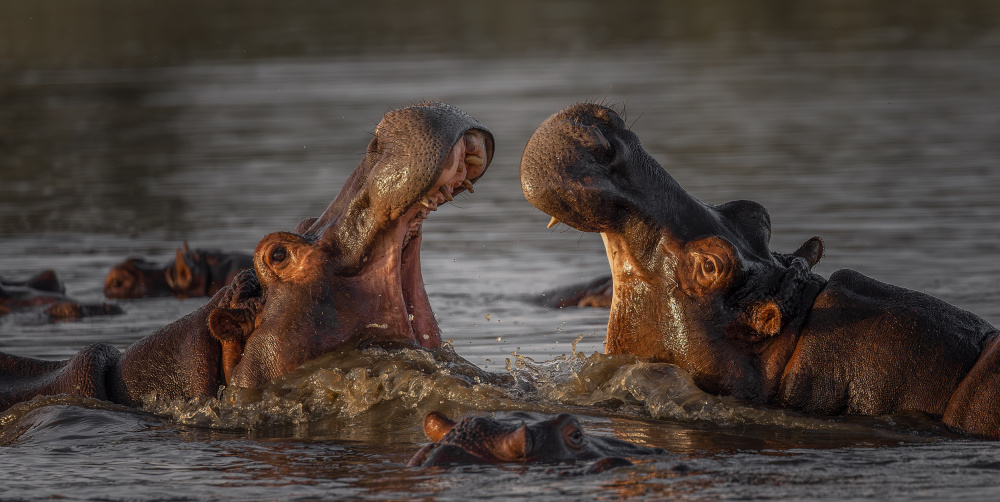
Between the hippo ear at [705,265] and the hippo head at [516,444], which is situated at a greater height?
the hippo ear at [705,265]

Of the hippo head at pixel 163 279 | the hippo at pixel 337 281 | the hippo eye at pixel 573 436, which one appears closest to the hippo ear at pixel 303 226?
the hippo at pixel 337 281

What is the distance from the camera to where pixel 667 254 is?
20.9 ft

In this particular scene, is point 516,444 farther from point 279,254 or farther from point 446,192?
point 279,254

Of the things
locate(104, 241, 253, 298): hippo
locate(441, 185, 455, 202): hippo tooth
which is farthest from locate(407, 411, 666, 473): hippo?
locate(104, 241, 253, 298): hippo

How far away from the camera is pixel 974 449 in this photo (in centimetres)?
590

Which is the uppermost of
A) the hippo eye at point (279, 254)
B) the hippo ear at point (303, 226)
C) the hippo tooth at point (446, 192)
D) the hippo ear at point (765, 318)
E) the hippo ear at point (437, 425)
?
the hippo tooth at point (446, 192)

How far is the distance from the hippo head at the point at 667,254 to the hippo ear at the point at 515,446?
1.01 m

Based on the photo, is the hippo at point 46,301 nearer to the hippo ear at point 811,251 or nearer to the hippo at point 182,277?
the hippo at point 182,277

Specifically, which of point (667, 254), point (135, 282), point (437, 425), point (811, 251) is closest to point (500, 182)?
point (135, 282)

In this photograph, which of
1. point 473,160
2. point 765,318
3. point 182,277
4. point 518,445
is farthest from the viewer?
point 182,277

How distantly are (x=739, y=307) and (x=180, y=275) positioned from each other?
714cm

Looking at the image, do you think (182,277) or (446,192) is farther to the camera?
(182,277)

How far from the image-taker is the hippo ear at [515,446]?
5.65 metres

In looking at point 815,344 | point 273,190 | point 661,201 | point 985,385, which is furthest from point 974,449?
point 273,190
